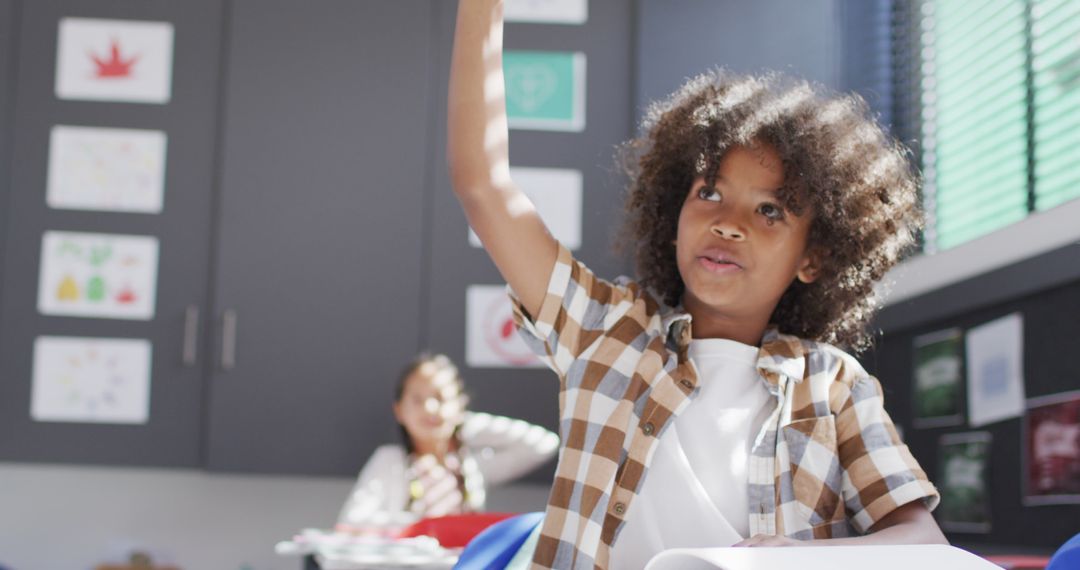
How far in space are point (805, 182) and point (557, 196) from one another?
6.29ft

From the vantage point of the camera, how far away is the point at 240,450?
10.2 ft

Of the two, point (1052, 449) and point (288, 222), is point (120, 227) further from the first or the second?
point (1052, 449)

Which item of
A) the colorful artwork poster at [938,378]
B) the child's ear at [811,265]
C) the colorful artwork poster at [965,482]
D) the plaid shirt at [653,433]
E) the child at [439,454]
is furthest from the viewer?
the child at [439,454]

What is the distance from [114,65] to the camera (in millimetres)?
3199

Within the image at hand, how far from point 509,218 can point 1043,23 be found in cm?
157

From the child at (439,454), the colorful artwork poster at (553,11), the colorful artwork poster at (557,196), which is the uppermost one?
the colorful artwork poster at (553,11)

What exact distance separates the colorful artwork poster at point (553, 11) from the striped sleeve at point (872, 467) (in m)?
2.18

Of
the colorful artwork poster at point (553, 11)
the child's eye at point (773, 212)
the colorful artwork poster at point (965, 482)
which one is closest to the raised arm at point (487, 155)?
the child's eye at point (773, 212)

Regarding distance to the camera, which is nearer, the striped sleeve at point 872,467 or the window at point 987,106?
the striped sleeve at point 872,467

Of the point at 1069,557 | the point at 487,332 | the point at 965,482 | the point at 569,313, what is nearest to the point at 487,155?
the point at 569,313

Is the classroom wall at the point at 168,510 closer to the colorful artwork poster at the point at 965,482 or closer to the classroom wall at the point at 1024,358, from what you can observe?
the classroom wall at the point at 1024,358

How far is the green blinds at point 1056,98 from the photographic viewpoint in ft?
7.08

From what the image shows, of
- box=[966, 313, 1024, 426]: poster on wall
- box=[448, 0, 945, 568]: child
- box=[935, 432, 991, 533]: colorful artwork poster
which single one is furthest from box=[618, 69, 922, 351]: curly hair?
box=[935, 432, 991, 533]: colorful artwork poster

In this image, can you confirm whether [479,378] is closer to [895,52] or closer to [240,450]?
[240,450]
